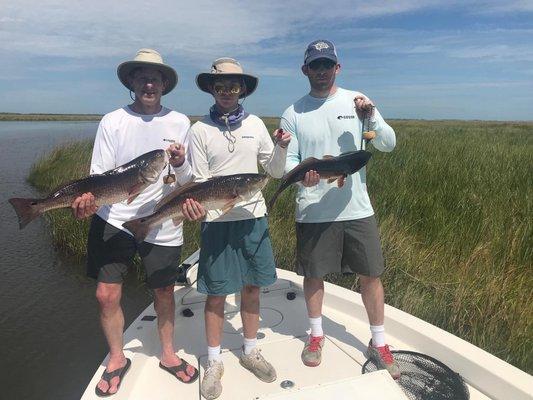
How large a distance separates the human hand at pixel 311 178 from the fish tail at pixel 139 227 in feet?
4.38

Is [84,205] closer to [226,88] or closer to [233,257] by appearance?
[233,257]

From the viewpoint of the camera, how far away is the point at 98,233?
342 cm

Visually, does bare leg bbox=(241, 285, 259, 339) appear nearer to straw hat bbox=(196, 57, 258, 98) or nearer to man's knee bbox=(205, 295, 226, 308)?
man's knee bbox=(205, 295, 226, 308)

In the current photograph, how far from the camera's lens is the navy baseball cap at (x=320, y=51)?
3.52m

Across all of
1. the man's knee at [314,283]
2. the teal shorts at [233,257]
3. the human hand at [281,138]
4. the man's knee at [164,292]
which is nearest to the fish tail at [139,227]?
the teal shorts at [233,257]

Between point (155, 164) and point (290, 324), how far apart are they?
2.39 metres

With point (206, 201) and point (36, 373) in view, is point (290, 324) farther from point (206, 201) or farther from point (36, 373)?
point (36, 373)

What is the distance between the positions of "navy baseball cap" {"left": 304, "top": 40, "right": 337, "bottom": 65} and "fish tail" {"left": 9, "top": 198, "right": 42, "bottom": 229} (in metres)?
2.56

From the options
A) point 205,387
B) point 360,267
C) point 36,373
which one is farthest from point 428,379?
point 36,373

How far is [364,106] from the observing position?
358 centimetres

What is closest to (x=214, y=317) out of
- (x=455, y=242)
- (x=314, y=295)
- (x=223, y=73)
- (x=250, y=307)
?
(x=250, y=307)

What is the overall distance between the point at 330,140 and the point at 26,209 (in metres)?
2.60

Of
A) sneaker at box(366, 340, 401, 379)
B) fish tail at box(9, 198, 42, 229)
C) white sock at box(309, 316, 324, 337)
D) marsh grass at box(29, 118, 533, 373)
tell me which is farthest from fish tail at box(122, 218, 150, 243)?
marsh grass at box(29, 118, 533, 373)

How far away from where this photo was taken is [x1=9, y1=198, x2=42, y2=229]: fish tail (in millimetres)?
3166
